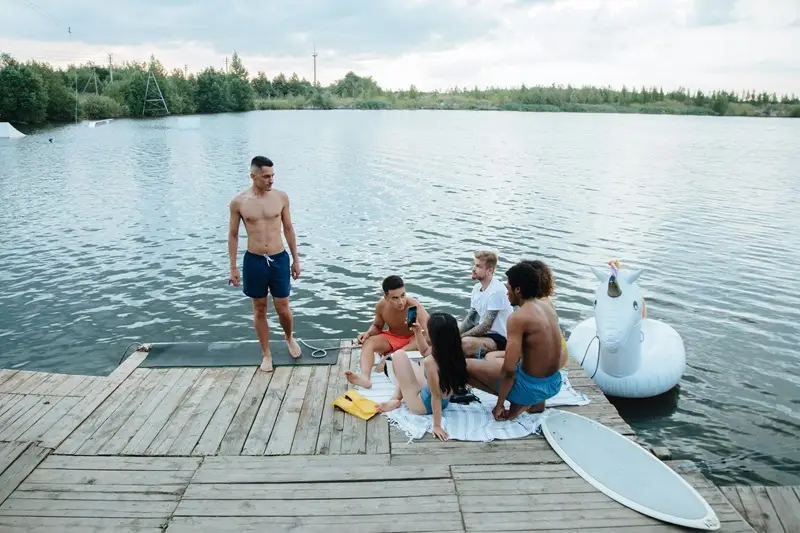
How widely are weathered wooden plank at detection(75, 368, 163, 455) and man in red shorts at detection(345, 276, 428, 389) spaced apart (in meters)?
1.99

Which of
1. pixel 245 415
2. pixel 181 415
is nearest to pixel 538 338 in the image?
pixel 245 415

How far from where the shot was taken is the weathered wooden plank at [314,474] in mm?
4066

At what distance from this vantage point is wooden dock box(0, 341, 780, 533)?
3668 millimetres

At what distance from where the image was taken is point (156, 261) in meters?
12.7

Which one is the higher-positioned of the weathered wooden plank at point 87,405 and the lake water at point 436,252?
the weathered wooden plank at point 87,405

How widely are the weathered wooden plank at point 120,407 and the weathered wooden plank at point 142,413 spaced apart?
4cm

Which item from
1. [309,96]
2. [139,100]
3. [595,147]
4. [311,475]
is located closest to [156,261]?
[311,475]

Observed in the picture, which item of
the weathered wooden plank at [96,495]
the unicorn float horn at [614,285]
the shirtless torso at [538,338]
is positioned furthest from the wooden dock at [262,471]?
the unicorn float horn at [614,285]

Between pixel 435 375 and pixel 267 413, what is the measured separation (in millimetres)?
1551

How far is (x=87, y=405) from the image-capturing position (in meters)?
5.13

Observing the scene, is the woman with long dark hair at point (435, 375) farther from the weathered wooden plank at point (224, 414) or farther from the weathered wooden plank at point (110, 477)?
the weathered wooden plank at point (110, 477)

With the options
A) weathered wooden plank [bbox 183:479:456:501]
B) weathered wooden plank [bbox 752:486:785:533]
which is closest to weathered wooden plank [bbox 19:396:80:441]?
weathered wooden plank [bbox 183:479:456:501]

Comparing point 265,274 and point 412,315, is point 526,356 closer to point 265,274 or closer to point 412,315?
point 412,315

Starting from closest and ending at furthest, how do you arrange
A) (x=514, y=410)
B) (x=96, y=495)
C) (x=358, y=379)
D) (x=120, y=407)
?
(x=96, y=495) → (x=514, y=410) → (x=120, y=407) → (x=358, y=379)
